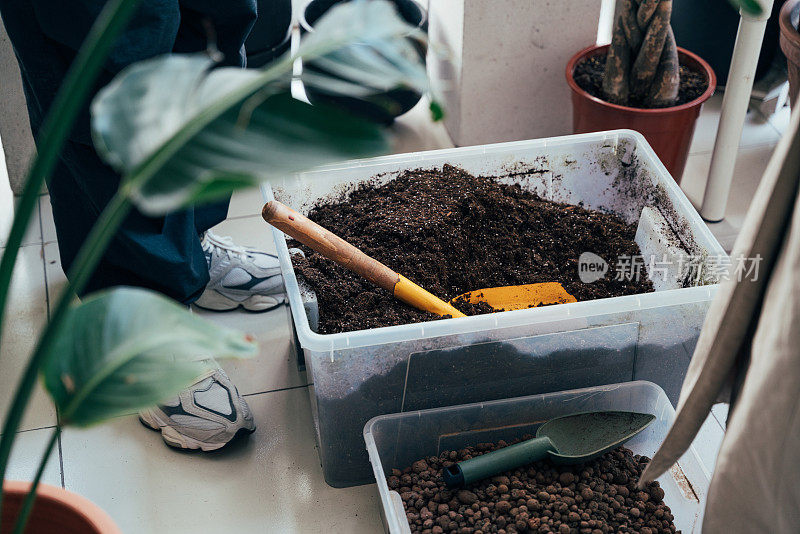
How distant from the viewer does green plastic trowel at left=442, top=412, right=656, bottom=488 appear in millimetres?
1097

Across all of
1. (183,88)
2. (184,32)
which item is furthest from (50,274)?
(183,88)

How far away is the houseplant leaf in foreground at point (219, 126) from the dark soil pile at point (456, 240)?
738 millimetres

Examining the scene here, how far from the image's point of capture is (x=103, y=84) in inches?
40.9

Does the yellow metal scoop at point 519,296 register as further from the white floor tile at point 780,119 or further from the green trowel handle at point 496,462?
the white floor tile at point 780,119

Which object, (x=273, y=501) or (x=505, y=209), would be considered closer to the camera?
(x=273, y=501)

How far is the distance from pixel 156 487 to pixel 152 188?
0.90m

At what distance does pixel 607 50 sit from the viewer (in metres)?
1.77

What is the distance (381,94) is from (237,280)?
507 millimetres

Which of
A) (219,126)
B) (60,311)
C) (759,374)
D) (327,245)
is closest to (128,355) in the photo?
(60,311)

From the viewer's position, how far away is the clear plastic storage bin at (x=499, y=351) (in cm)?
112

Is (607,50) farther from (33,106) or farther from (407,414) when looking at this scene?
(33,106)

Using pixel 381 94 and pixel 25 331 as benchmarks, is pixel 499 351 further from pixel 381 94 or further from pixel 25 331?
pixel 25 331

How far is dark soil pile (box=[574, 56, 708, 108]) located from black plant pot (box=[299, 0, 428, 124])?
1.14 ft

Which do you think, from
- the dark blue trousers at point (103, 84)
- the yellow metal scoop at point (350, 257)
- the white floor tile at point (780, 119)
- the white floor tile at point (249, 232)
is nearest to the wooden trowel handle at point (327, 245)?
the yellow metal scoop at point (350, 257)
